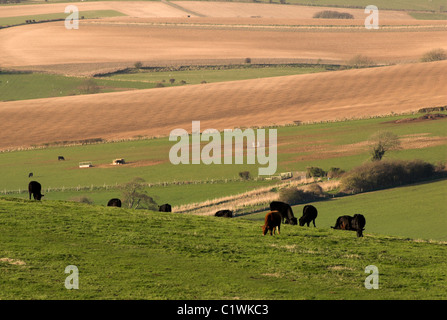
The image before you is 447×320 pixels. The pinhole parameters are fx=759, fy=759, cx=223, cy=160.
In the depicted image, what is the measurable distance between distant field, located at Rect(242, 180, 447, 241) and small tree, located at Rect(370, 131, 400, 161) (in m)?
10.6

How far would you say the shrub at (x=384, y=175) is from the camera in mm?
74312

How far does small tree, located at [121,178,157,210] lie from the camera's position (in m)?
69.2

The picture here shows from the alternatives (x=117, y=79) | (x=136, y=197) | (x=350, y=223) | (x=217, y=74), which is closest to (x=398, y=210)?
(x=136, y=197)

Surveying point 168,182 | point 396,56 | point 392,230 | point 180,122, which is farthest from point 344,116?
point 396,56

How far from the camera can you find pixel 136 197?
70375 mm

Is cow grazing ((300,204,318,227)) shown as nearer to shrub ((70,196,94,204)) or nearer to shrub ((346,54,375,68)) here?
shrub ((70,196,94,204))

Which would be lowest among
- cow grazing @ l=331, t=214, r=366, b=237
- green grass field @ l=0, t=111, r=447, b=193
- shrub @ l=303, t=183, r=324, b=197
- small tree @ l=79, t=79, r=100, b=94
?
cow grazing @ l=331, t=214, r=366, b=237

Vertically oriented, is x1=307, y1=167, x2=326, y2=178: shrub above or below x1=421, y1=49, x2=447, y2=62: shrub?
below

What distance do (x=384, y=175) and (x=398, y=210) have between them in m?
12.2

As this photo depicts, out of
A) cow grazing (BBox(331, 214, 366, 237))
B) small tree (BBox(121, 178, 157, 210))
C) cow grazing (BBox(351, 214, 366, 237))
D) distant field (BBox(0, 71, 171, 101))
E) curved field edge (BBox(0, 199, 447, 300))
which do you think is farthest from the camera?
distant field (BBox(0, 71, 171, 101))

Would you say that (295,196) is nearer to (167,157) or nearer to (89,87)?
(167,157)

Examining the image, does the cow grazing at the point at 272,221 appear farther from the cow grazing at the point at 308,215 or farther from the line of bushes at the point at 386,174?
the line of bushes at the point at 386,174

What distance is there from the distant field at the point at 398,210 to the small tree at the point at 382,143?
34.9 feet

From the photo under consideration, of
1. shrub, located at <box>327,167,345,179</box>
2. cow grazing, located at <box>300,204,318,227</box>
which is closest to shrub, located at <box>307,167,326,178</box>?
shrub, located at <box>327,167,345,179</box>
